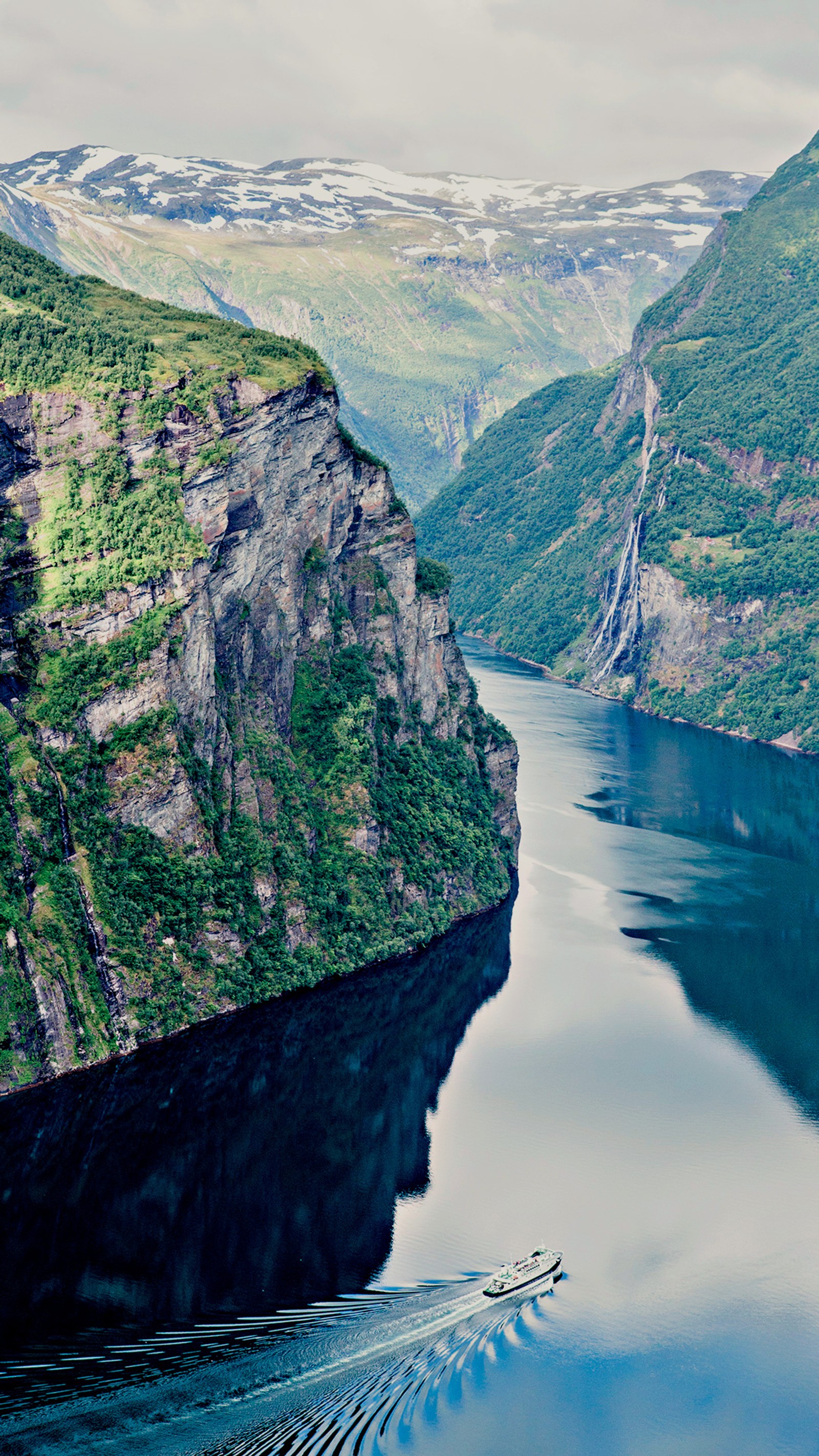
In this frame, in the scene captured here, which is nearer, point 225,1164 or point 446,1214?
point 446,1214

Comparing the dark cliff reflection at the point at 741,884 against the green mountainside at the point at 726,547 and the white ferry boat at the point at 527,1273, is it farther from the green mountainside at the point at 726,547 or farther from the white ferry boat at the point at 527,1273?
the white ferry boat at the point at 527,1273

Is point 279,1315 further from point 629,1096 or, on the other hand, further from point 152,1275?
point 629,1096

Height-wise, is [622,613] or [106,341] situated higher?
[106,341]

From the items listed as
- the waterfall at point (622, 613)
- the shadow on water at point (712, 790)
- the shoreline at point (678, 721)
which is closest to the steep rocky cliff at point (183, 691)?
the shadow on water at point (712, 790)

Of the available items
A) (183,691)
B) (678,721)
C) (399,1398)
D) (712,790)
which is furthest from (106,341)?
(678,721)

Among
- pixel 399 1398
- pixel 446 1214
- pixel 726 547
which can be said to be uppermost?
pixel 726 547

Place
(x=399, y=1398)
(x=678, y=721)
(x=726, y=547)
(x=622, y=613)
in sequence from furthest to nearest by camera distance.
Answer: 1. (x=622, y=613)
2. (x=726, y=547)
3. (x=678, y=721)
4. (x=399, y=1398)

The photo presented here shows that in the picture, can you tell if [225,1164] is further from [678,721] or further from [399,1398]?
[678,721]
